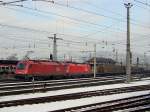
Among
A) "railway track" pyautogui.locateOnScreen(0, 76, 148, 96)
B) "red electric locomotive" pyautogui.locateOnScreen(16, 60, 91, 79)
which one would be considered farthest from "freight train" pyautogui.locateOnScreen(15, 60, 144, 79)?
"railway track" pyautogui.locateOnScreen(0, 76, 148, 96)

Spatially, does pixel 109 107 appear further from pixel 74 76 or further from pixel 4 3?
pixel 74 76

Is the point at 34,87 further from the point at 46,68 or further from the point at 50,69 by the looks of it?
the point at 50,69

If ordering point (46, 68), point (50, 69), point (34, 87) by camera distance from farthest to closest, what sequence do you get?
point (50, 69) → point (46, 68) → point (34, 87)

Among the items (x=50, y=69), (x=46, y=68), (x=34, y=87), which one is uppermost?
(x=46, y=68)

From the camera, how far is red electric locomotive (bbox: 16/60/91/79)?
48031mm

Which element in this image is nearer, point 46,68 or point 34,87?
point 34,87

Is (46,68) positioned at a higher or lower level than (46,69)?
higher

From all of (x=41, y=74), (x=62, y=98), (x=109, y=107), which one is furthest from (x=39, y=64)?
(x=109, y=107)

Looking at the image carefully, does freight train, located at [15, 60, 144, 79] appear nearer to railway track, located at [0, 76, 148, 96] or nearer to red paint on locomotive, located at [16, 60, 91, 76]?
red paint on locomotive, located at [16, 60, 91, 76]

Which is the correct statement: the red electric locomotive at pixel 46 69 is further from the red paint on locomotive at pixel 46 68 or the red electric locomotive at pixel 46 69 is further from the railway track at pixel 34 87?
the railway track at pixel 34 87

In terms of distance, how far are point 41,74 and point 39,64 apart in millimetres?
1627

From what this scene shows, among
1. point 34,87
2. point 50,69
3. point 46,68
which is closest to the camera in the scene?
point 34,87

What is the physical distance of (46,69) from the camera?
5044 cm

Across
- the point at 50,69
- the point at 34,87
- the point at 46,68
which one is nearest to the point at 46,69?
the point at 46,68
